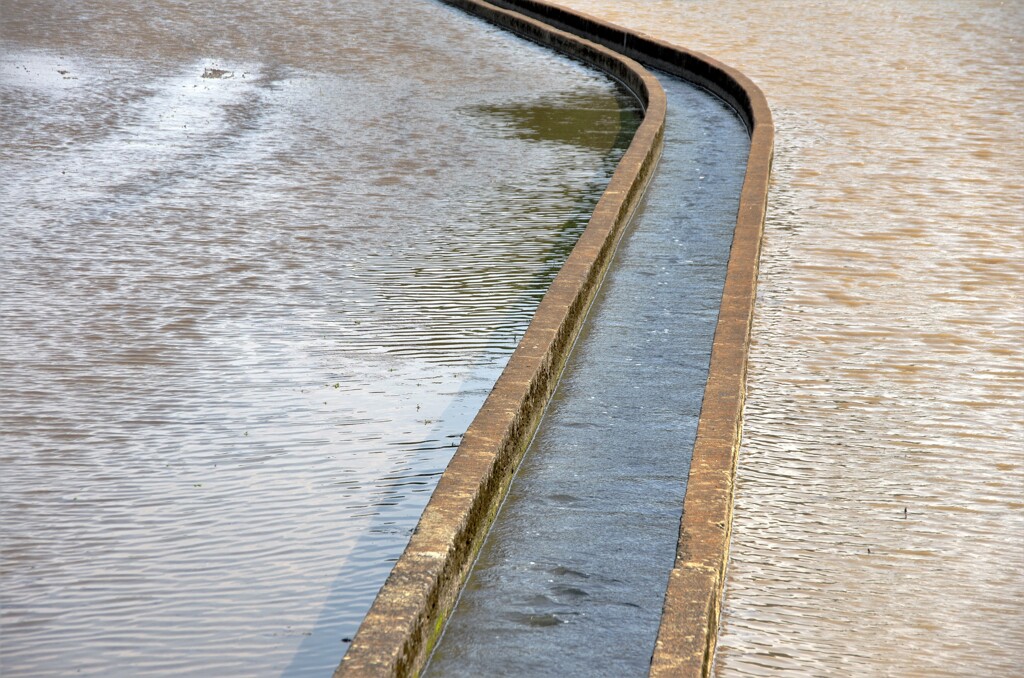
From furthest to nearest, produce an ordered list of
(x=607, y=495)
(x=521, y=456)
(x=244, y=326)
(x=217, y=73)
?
(x=217, y=73), (x=244, y=326), (x=521, y=456), (x=607, y=495)

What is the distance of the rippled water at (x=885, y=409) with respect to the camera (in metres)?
2.92

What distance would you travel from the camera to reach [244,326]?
481 cm

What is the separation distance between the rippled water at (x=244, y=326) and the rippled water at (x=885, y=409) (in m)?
0.95

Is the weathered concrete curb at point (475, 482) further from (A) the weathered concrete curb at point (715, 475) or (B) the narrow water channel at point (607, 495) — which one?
(A) the weathered concrete curb at point (715, 475)

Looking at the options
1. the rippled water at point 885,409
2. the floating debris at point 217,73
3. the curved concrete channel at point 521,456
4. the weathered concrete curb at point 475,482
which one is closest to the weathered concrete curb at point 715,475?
the curved concrete channel at point 521,456

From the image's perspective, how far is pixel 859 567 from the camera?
3148mm

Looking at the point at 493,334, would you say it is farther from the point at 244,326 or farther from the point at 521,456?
the point at 521,456

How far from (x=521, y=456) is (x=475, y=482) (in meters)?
0.55

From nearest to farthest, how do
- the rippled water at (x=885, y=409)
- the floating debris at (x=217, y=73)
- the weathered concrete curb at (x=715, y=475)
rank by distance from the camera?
the weathered concrete curb at (x=715, y=475), the rippled water at (x=885, y=409), the floating debris at (x=217, y=73)

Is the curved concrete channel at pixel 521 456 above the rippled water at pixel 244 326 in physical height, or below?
above

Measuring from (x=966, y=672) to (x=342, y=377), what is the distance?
89.9 inches

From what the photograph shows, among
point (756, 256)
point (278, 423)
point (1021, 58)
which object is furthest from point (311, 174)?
point (1021, 58)

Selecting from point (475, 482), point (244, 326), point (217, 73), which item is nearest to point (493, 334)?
point (244, 326)

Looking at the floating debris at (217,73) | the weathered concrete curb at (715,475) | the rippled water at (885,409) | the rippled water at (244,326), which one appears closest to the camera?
the weathered concrete curb at (715,475)
